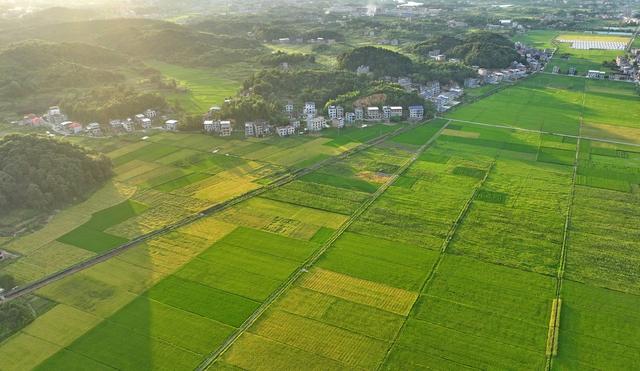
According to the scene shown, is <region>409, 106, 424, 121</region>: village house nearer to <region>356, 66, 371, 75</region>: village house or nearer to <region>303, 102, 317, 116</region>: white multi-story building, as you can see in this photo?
<region>303, 102, 317, 116</region>: white multi-story building

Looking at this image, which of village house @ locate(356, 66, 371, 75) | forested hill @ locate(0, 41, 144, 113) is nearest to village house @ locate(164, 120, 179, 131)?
forested hill @ locate(0, 41, 144, 113)

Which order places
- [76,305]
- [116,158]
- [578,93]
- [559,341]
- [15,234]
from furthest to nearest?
[578,93] → [116,158] → [15,234] → [76,305] → [559,341]

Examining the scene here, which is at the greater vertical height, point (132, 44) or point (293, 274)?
point (132, 44)

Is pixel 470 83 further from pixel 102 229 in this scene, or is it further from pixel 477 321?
pixel 102 229

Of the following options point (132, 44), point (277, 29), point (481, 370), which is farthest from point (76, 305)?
point (277, 29)

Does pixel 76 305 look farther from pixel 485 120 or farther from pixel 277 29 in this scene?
pixel 277 29
